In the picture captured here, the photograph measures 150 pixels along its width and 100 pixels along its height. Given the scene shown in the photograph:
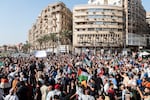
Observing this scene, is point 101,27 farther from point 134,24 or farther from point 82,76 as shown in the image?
point 82,76

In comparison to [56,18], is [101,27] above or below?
below

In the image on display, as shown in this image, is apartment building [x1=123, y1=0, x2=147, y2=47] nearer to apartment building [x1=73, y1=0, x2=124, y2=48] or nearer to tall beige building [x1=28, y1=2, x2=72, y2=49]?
apartment building [x1=73, y1=0, x2=124, y2=48]

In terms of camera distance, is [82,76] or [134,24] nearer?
[82,76]

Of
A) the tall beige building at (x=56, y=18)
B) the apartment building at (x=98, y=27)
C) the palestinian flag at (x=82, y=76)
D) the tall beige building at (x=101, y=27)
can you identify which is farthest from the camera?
the tall beige building at (x=56, y=18)

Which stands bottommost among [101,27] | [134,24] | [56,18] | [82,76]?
[82,76]

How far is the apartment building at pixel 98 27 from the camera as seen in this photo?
9462 centimetres

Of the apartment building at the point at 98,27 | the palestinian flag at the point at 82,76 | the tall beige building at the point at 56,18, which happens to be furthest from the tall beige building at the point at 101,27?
the palestinian flag at the point at 82,76

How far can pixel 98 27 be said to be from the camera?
311ft

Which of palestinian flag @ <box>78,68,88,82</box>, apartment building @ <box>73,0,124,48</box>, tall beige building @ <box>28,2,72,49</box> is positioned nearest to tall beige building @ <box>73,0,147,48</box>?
apartment building @ <box>73,0,124,48</box>

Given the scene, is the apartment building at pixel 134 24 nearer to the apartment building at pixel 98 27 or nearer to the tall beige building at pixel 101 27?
the tall beige building at pixel 101 27

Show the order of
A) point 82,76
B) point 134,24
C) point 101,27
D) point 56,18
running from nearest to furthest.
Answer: point 82,76 < point 101,27 < point 134,24 < point 56,18

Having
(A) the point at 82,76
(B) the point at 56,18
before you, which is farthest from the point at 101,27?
(A) the point at 82,76

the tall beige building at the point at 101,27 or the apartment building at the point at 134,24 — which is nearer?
the apartment building at the point at 134,24

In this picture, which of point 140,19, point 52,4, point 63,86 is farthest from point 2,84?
→ point 52,4
